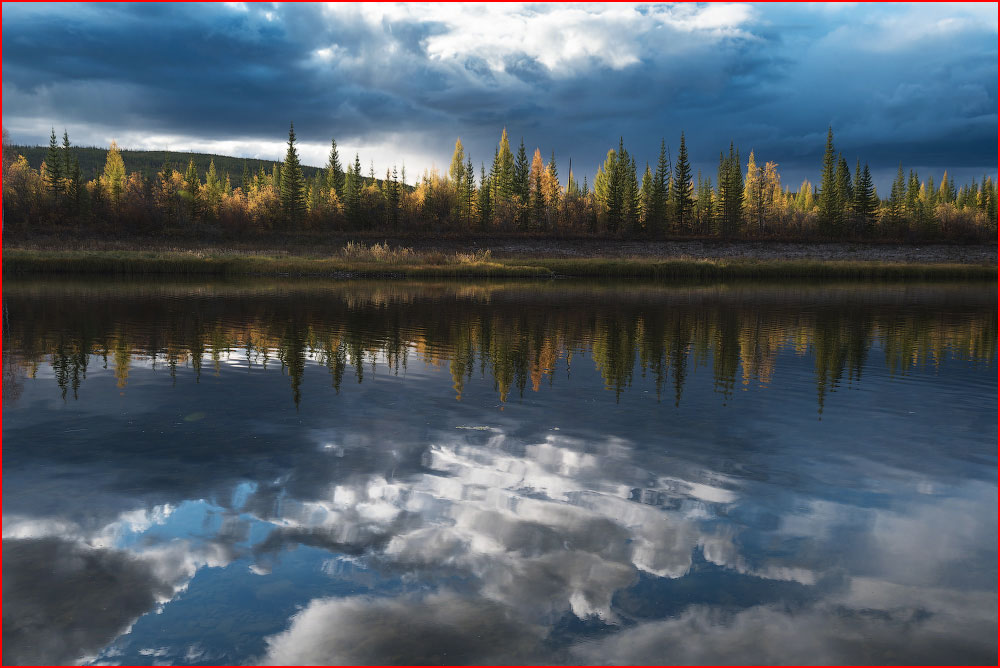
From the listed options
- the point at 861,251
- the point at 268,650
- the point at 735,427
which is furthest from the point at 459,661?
the point at 861,251

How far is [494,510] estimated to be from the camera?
28.1 feet

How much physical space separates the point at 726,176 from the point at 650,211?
633 inches

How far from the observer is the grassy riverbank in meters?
69.3

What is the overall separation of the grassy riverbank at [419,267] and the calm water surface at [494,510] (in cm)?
5058

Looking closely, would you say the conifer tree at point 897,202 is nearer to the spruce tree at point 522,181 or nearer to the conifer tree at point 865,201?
the conifer tree at point 865,201

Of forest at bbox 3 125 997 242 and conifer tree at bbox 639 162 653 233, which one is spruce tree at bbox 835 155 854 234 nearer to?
forest at bbox 3 125 997 242

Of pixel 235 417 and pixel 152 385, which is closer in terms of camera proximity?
pixel 235 417

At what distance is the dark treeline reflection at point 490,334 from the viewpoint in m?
19.0

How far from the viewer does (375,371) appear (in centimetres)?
1859

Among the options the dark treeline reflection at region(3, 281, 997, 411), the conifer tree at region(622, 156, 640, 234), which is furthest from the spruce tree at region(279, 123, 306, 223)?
the dark treeline reflection at region(3, 281, 997, 411)

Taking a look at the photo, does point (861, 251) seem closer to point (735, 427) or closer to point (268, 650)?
point (735, 427)

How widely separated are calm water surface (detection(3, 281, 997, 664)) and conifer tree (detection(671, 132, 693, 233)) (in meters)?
113

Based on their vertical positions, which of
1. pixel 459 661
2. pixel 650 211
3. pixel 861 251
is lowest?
pixel 459 661

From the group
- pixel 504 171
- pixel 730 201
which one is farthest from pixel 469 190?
pixel 730 201
